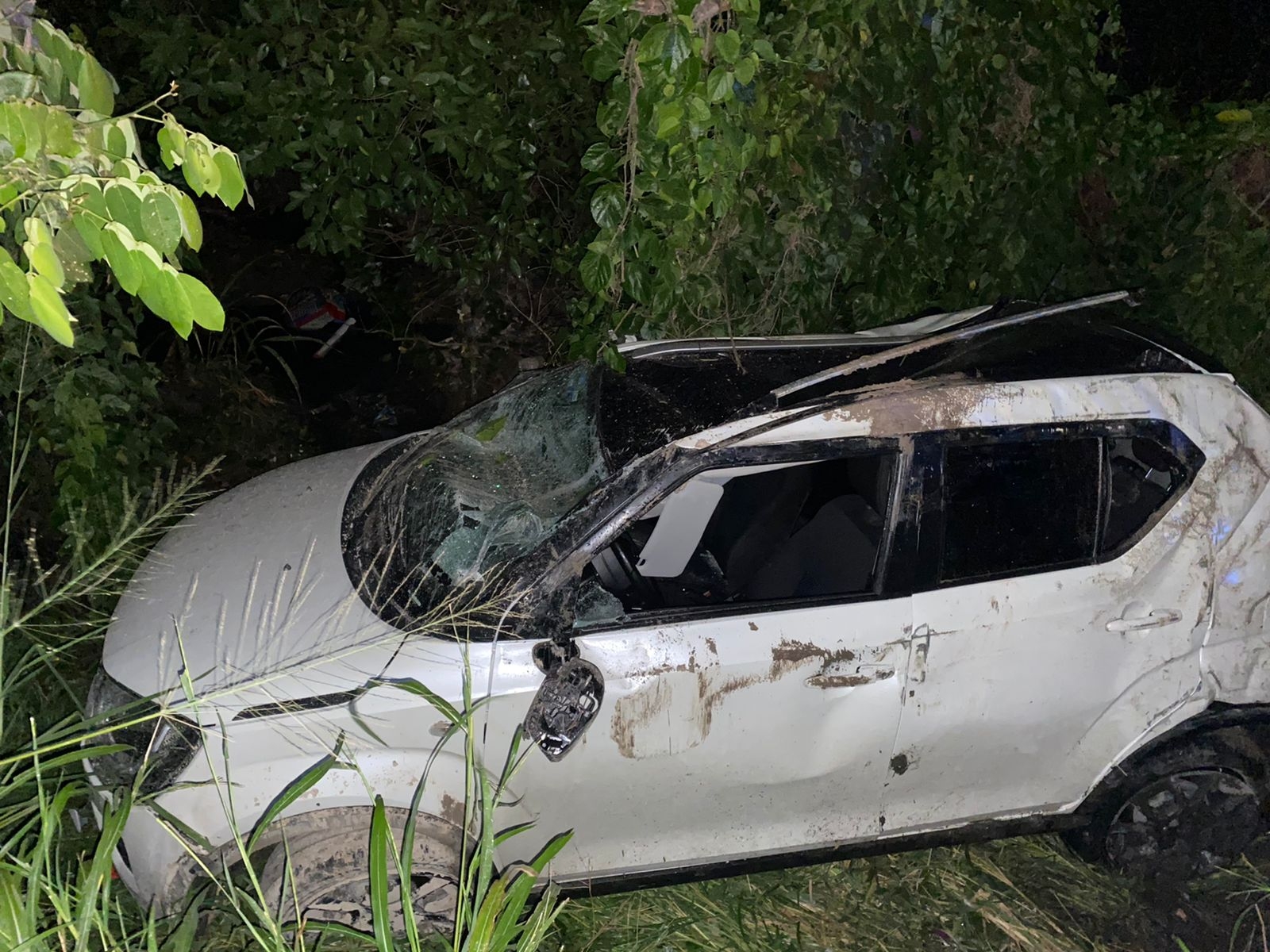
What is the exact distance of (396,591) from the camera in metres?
2.47

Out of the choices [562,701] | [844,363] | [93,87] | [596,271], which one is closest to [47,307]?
[93,87]

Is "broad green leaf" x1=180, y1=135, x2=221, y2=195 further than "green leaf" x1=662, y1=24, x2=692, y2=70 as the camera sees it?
No

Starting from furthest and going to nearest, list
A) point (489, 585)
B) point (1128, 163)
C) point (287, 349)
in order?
point (287, 349) → point (1128, 163) → point (489, 585)

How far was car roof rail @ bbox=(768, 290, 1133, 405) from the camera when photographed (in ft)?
8.53

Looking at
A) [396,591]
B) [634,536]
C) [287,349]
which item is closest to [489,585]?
[396,591]

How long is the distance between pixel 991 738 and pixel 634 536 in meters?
1.32

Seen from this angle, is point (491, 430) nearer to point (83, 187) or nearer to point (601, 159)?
point (601, 159)

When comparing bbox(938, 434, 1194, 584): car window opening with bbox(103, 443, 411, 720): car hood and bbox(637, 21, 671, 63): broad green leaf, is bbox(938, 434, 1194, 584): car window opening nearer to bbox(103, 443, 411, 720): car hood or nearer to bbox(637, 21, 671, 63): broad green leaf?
bbox(637, 21, 671, 63): broad green leaf

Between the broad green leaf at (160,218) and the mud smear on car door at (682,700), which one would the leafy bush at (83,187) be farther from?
the mud smear on car door at (682,700)

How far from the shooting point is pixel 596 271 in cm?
306

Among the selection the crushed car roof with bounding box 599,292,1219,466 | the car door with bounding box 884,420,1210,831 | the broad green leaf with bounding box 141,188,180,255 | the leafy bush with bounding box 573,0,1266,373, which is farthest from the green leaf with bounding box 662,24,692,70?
the broad green leaf with bounding box 141,188,180,255

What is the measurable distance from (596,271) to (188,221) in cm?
172

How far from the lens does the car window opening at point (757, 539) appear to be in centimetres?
270

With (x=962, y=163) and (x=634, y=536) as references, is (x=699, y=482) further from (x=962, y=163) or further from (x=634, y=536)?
(x=962, y=163)
